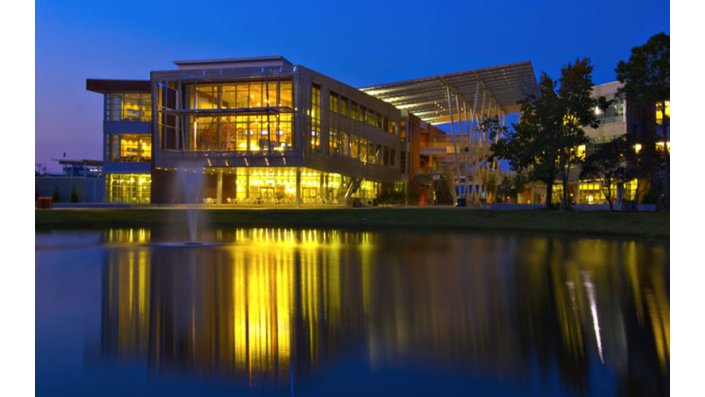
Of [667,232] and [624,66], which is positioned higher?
[624,66]

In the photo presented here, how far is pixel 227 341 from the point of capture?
6.63m

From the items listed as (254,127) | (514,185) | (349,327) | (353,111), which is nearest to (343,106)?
(353,111)

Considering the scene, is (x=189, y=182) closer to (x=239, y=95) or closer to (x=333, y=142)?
(x=239, y=95)

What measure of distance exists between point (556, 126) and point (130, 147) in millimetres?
42594

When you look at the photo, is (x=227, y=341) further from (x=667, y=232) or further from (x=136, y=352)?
(x=667, y=232)

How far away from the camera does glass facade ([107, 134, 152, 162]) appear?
56.5 meters

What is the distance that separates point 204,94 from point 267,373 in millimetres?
50198

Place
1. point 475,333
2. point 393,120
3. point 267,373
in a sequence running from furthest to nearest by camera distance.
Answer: point 393,120 → point 475,333 → point 267,373

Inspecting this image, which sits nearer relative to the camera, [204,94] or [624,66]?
[624,66]

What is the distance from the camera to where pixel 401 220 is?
30984mm

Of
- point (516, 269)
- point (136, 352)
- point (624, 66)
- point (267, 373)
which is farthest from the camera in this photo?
point (624, 66)

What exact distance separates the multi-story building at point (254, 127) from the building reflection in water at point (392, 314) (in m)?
35.4

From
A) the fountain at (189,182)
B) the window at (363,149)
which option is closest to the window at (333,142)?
the window at (363,149)

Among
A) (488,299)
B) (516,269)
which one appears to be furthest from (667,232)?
(488,299)
